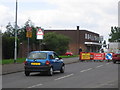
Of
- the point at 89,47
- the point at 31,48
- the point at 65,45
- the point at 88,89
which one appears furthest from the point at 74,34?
the point at 88,89

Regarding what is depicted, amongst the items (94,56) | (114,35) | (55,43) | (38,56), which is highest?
(114,35)

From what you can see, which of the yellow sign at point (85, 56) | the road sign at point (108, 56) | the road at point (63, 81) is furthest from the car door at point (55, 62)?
the road sign at point (108, 56)

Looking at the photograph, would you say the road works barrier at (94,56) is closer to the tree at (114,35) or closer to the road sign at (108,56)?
the road sign at (108,56)

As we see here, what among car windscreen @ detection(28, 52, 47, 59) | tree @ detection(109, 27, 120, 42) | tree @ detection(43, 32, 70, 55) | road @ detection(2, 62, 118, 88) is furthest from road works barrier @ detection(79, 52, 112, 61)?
tree @ detection(109, 27, 120, 42)

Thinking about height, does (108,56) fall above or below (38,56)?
below

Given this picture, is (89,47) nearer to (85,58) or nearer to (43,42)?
(43,42)

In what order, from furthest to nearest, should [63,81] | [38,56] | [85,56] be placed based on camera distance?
1. [85,56]
2. [38,56]
3. [63,81]

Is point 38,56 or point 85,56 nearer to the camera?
point 38,56

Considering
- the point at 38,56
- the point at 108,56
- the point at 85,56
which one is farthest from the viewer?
the point at 85,56

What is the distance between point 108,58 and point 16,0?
15099 mm

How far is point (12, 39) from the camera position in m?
38.9

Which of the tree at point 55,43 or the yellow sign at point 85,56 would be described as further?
the tree at point 55,43

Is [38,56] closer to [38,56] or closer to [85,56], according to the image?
[38,56]

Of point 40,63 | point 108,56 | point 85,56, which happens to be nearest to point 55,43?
point 85,56
